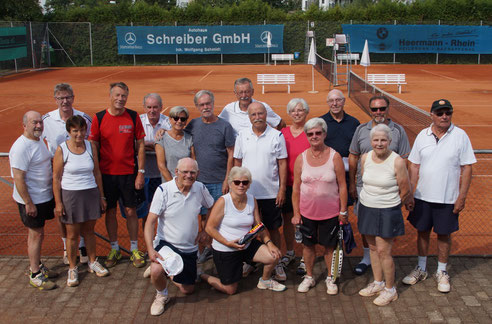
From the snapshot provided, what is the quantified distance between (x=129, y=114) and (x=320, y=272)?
117 inches

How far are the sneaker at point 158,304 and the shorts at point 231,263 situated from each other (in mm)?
637

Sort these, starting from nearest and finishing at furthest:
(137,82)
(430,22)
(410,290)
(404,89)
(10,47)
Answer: (410,290) → (404,89) → (137,82) → (10,47) → (430,22)

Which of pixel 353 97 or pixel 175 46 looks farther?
pixel 175 46

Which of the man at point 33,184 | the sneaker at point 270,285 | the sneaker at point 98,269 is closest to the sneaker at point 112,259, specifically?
the sneaker at point 98,269

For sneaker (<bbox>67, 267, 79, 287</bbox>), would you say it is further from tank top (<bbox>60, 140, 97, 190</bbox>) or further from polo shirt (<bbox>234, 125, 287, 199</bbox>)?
polo shirt (<bbox>234, 125, 287, 199</bbox>)

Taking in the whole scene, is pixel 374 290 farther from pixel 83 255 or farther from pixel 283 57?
pixel 283 57

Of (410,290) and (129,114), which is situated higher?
(129,114)

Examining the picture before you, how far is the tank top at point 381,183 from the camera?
4938 millimetres

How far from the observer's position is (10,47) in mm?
30734

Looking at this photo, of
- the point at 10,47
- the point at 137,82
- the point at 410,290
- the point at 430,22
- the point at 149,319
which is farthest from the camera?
the point at 430,22

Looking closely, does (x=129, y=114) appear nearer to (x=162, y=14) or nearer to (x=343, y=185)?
(x=343, y=185)

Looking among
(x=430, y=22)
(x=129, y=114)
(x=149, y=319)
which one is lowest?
(x=149, y=319)

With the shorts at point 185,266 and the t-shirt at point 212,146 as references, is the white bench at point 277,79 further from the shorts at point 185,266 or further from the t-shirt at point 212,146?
the shorts at point 185,266

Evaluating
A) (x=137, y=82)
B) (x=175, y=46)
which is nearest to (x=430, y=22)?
(x=175, y=46)
